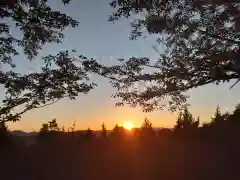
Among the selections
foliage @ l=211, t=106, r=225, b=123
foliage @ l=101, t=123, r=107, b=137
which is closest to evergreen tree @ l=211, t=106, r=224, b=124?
foliage @ l=211, t=106, r=225, b=123

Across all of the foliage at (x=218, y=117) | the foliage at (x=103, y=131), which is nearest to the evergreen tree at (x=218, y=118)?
the foliage at (x=218, y=117)

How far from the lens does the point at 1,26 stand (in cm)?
1475

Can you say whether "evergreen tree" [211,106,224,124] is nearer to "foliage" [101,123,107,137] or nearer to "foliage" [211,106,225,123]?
"foliage" [211,106,225,123]

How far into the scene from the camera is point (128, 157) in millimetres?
17219

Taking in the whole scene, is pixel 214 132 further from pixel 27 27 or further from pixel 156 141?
pixel 27 27

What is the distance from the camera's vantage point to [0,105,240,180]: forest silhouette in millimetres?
16703

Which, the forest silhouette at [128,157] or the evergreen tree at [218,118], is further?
the evergreen tree at [218,118]

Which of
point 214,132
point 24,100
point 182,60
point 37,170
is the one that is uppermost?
point 182,60

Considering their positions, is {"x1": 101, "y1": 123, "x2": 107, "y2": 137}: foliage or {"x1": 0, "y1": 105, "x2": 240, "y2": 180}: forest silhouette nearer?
{"x1": 0, "y1": 105, "x2": 240, "y2": 180}: forest silhouette

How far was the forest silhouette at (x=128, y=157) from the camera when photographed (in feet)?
54.8

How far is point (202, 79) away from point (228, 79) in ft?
3.25

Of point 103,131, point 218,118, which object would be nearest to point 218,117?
point 218,118

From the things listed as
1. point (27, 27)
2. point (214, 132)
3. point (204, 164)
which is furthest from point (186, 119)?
point (27, 27)

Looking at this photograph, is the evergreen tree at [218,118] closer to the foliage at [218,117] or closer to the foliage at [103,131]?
the foliage at [218,117]
